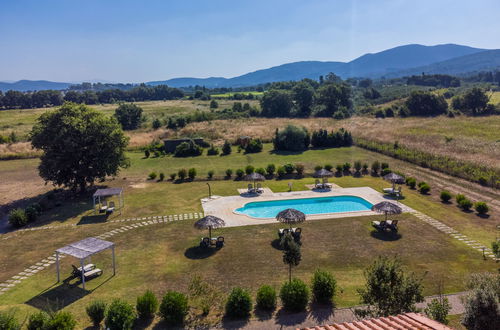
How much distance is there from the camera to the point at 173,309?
40.8ft

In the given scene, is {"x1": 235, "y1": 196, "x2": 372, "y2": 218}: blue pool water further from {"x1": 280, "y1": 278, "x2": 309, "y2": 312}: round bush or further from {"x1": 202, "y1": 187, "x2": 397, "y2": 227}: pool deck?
{"x1": 280, "y1": 278, "x2": 309, "y2": 312}: round bush

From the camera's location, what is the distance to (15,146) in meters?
48.7

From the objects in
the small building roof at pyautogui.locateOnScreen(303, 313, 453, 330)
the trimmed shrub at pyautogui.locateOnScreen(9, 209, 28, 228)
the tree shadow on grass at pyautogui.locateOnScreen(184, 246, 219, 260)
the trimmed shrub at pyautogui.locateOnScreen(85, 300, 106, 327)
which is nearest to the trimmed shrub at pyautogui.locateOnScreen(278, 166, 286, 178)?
the tree shadow on grass at pyautogui.locateOnScreen(184, 246, 219, 260)

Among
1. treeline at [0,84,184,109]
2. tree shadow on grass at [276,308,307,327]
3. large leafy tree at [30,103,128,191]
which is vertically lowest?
tree shadow on grass at [276,308,307,327]

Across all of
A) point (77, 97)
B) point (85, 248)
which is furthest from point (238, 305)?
point (77, 97)

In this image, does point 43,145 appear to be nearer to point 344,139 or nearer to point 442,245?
point 442,245

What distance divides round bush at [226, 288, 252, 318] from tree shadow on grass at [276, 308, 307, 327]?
1.24 m

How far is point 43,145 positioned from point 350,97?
2860 inches

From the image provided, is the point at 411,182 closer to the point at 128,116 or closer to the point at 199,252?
the point at 199,252

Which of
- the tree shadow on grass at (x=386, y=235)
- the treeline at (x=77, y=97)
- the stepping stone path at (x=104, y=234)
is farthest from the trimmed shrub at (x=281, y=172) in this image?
the treeline at (x=77, y=97)

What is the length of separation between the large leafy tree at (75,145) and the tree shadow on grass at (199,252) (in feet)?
47.7

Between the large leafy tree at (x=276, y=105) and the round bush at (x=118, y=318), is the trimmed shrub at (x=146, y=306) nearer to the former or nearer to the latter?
the round bush at (x=118, y=318)

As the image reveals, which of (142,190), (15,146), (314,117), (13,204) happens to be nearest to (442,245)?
(142,190)

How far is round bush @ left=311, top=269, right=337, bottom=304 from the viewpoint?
13.8 meters
